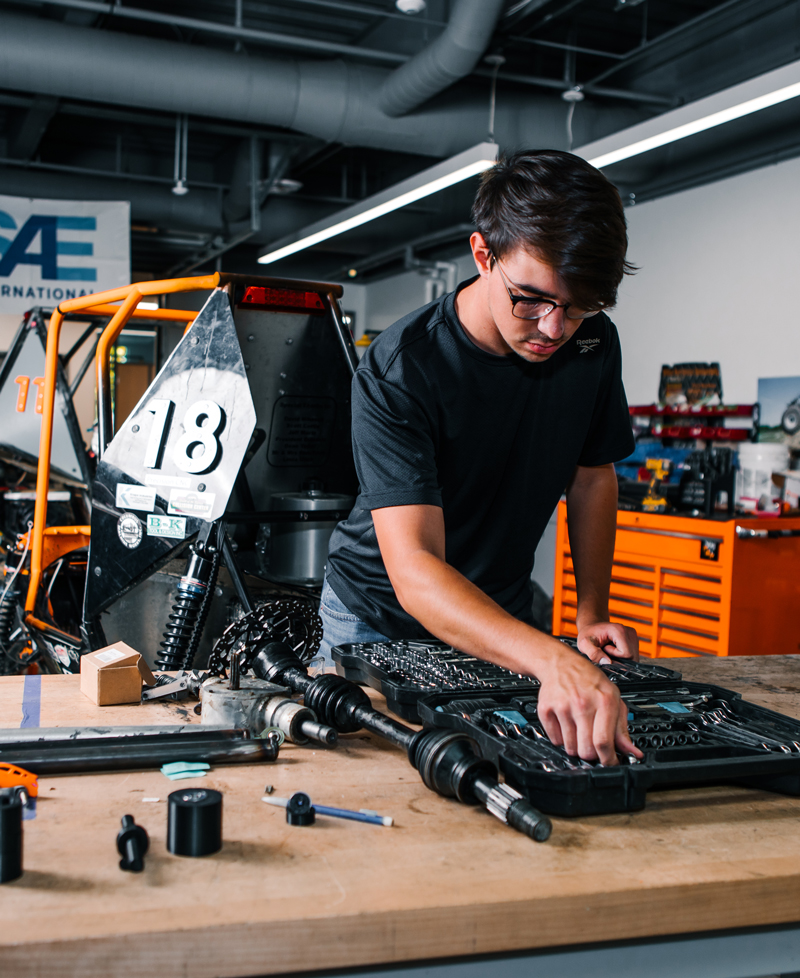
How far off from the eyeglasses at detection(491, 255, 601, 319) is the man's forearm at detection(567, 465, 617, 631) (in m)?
0.50

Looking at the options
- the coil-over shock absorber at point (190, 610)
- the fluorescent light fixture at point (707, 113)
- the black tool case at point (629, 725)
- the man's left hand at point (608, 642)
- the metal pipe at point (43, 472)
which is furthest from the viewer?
the fluorescent light fixture at point (707, 113)

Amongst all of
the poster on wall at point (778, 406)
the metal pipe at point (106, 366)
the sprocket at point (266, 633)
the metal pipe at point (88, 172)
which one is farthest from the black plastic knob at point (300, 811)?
the metal pipe at point (88, 172)

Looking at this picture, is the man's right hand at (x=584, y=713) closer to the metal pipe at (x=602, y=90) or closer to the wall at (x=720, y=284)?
the wall at (x=720, y=284)

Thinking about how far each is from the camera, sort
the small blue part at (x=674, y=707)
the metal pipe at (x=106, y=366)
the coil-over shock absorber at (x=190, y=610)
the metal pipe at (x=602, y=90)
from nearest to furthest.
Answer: the small blue part at (x=674, y=707) → the coil-over shock absorber at (x=190, y=610) → the metal pipe at (x=106, y=366) → the metal pipe at (x=602, y=90)

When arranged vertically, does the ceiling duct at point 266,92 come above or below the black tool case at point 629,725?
above

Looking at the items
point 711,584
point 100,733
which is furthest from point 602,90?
point 100,733

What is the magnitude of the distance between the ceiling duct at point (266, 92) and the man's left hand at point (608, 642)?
3989 millimetres

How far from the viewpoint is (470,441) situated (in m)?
1.43

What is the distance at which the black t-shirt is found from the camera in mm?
1336

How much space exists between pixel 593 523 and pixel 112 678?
92 centimetres

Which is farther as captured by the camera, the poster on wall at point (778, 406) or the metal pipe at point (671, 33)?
the poster on wall at point (778, 406)

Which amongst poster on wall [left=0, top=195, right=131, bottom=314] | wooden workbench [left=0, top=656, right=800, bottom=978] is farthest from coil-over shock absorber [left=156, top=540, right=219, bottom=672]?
poster on wall [left=0, top=195, right=131, bottom=314]

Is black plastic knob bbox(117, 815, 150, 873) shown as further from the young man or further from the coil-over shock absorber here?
the coil-over shock absorber

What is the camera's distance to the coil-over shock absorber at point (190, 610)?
193 centimetres
